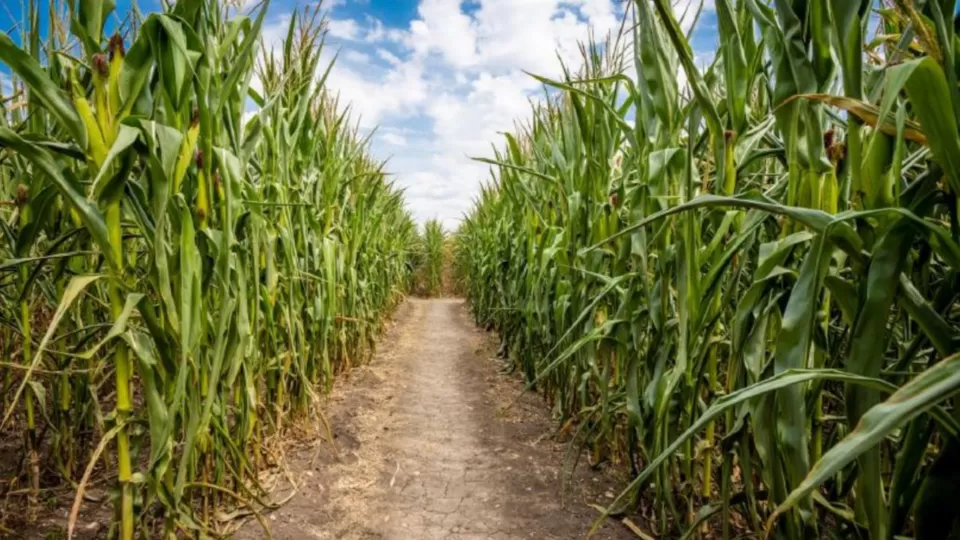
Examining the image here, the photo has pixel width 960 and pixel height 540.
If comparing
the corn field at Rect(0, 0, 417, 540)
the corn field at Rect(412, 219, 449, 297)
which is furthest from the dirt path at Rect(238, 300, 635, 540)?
the corn field at Rect(412, 219, 449, 297)

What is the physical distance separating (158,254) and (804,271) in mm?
1224

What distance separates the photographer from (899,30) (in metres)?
1.36

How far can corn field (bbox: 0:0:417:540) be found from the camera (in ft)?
3.97

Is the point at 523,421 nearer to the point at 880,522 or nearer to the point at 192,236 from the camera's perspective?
the point at 192,236

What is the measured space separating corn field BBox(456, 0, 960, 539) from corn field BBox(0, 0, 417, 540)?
3.04 ft

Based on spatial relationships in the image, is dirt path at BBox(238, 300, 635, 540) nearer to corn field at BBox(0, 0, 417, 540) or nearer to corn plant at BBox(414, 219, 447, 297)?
corn field at BBox(0, 0, 417, 540)

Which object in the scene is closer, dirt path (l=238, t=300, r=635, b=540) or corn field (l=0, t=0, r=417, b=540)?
corn field (l=0, t=0, r=417, b=540)

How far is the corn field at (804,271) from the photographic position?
2.24 feet

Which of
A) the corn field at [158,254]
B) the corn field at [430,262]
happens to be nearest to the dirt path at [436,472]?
the corn field at [158,254]

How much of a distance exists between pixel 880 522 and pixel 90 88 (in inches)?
75.7

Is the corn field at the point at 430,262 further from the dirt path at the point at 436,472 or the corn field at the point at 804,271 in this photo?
the corn field at the point at 804,271

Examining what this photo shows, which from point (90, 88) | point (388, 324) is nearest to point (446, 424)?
point (90, 88)

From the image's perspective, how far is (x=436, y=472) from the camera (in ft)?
8.96

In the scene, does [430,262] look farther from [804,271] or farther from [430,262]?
[804,271]
